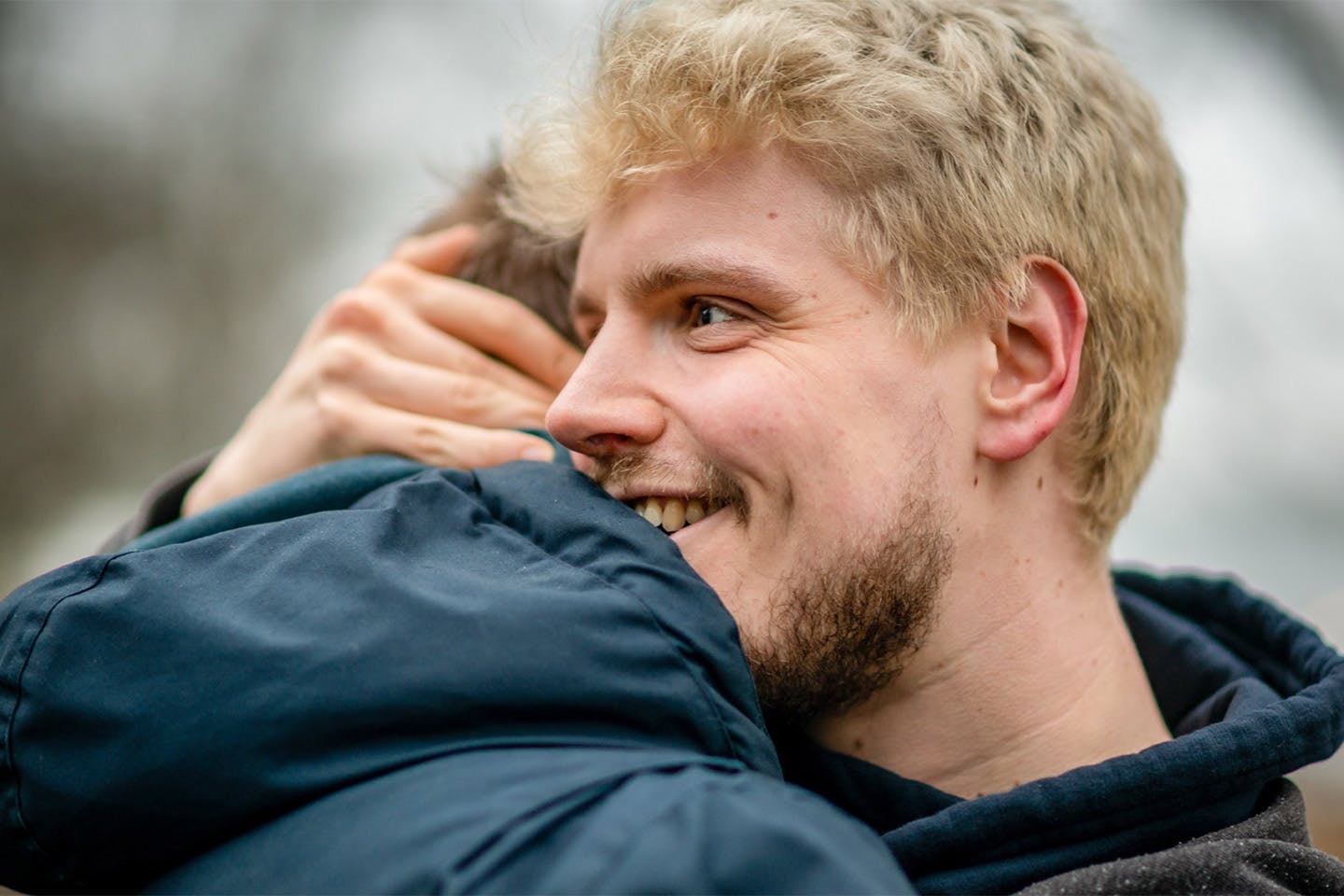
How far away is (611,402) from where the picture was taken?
207cm

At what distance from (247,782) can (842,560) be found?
0.94 meters

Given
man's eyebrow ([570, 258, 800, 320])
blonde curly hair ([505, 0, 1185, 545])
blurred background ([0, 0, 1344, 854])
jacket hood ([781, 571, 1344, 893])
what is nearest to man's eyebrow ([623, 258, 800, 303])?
man's eyebrow ([570, 258, 800, 320])

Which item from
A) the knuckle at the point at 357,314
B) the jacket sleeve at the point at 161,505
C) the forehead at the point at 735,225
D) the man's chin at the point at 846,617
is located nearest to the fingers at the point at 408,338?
the knuckle at the point at 357,314

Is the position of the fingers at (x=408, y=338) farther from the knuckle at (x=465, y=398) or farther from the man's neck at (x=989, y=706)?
the man's neck at (x=989, y=706)

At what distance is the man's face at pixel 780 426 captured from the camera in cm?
200

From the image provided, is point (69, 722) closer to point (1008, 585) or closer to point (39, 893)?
point (39, 893)

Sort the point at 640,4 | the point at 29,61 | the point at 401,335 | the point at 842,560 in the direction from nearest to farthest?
the point at 842,560, the point at 640,4, the point at 401,335, the point at 29,61

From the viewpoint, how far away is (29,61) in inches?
281

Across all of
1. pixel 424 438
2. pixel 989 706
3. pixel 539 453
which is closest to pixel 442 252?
pixel 424 438

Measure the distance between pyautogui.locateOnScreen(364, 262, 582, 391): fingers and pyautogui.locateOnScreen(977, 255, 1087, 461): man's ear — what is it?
0.86 meters

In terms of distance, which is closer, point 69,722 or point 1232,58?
point 69,722

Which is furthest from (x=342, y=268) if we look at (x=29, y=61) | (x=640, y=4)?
(x=640, y=4)

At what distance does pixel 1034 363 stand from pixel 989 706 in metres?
0.57

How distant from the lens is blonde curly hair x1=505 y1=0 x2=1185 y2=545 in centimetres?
209
